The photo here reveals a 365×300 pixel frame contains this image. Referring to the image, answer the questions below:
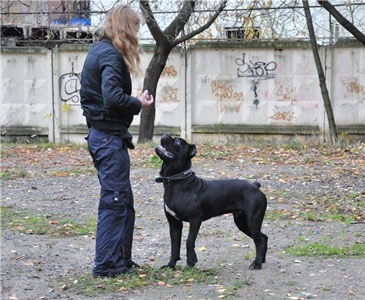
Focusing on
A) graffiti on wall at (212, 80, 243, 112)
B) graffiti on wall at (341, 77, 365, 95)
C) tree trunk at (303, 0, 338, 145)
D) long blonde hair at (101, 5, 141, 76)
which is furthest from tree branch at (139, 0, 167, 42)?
long blonde hair at (101, 5, 141, 76)

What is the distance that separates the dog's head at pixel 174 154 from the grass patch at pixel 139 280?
0.85 meters

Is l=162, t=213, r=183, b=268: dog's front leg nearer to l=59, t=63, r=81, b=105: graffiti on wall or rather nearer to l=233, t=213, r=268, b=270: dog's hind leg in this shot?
l=233, t=213, r=268, b=270: dog's hind leg

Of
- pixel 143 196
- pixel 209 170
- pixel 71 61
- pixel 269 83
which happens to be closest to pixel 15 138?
pixel 71 61

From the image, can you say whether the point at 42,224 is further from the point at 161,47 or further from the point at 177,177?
the point at 161,47

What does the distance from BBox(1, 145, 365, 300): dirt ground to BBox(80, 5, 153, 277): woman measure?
48 cm

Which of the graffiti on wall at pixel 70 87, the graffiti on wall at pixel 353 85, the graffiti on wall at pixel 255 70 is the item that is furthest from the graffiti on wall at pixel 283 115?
the graffiti on wall at pixel 70 87

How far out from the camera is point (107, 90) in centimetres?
568

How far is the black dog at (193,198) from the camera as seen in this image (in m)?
6.00

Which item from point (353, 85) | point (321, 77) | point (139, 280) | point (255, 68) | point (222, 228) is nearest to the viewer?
point (139, 280)

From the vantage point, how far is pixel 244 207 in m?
6.25

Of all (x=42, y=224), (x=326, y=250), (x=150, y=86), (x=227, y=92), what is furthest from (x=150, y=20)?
(x=326, y=250)

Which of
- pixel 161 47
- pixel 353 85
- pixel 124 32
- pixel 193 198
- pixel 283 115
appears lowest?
pixel 193 198

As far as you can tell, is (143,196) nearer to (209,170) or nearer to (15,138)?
(209,170)

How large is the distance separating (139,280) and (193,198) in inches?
32.6
